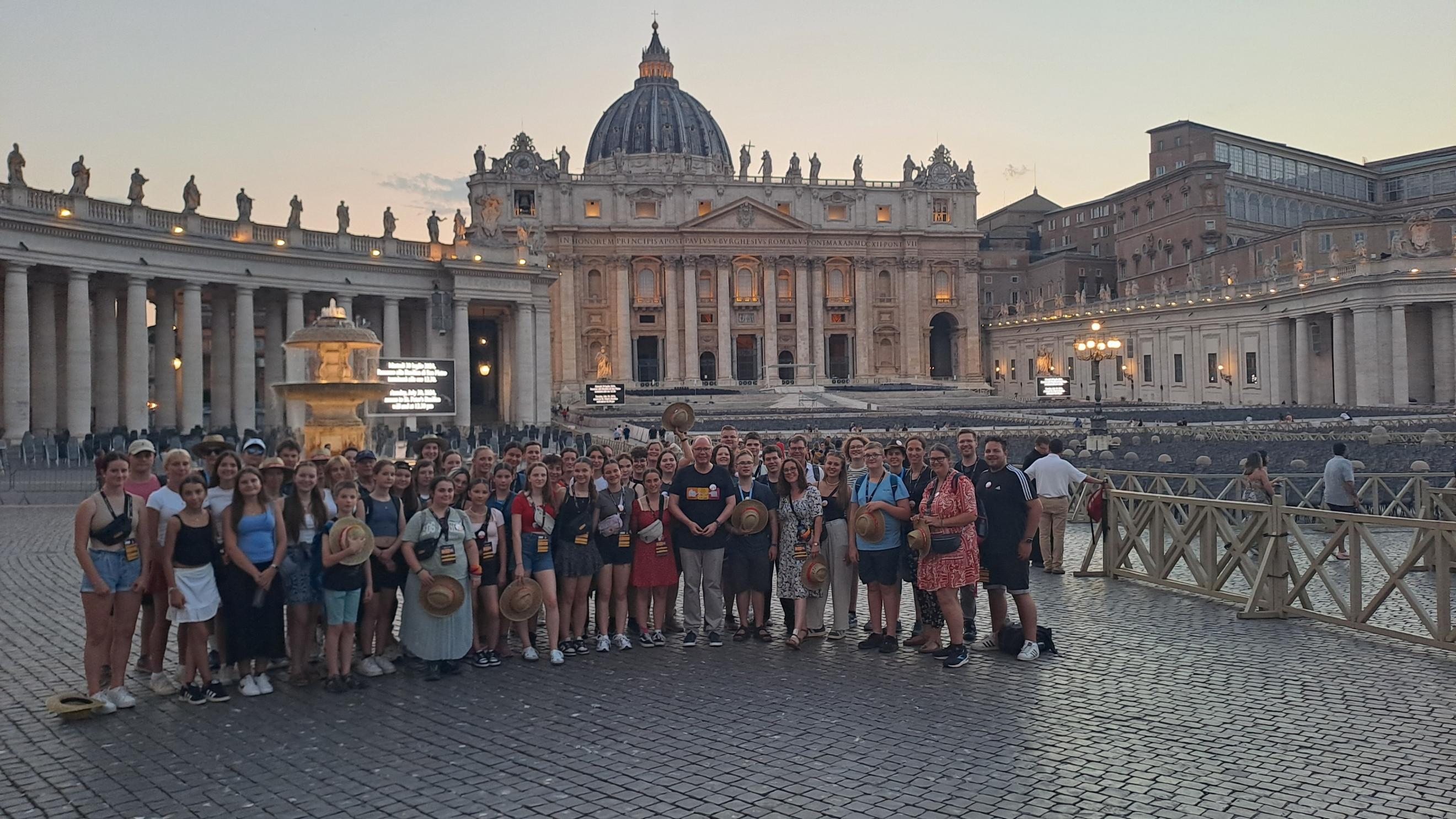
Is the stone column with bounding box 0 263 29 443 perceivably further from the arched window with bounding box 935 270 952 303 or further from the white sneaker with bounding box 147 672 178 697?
the arched window with bounding box 935 270 952 303

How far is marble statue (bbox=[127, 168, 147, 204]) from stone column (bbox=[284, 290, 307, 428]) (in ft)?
19.5

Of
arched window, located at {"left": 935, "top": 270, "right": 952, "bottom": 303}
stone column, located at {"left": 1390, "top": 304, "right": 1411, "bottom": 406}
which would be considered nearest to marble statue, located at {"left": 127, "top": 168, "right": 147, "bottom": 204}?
stone column, located at {"left": 1390, "top": 304, "right": 1411, "bottom": 406}

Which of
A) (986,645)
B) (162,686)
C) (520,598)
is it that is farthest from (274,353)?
(986,645)

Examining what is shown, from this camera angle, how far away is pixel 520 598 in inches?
366

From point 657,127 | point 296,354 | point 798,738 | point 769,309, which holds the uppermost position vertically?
point 657,127

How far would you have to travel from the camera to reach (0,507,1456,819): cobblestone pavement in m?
6.07

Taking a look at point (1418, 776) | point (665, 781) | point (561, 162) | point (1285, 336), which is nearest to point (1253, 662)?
point (1418, 776)

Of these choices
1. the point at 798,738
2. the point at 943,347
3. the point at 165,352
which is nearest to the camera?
the point at 798,738

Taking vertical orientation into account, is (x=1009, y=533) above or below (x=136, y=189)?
below

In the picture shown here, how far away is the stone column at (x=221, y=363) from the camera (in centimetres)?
3903

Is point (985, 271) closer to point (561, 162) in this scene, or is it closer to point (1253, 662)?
point (561, 162)

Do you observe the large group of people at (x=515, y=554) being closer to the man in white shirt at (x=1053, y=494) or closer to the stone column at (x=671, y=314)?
the man in white shirt at (x=1053, y=494)

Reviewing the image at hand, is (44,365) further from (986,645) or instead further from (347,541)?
(986,645)

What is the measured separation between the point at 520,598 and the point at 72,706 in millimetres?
3456
